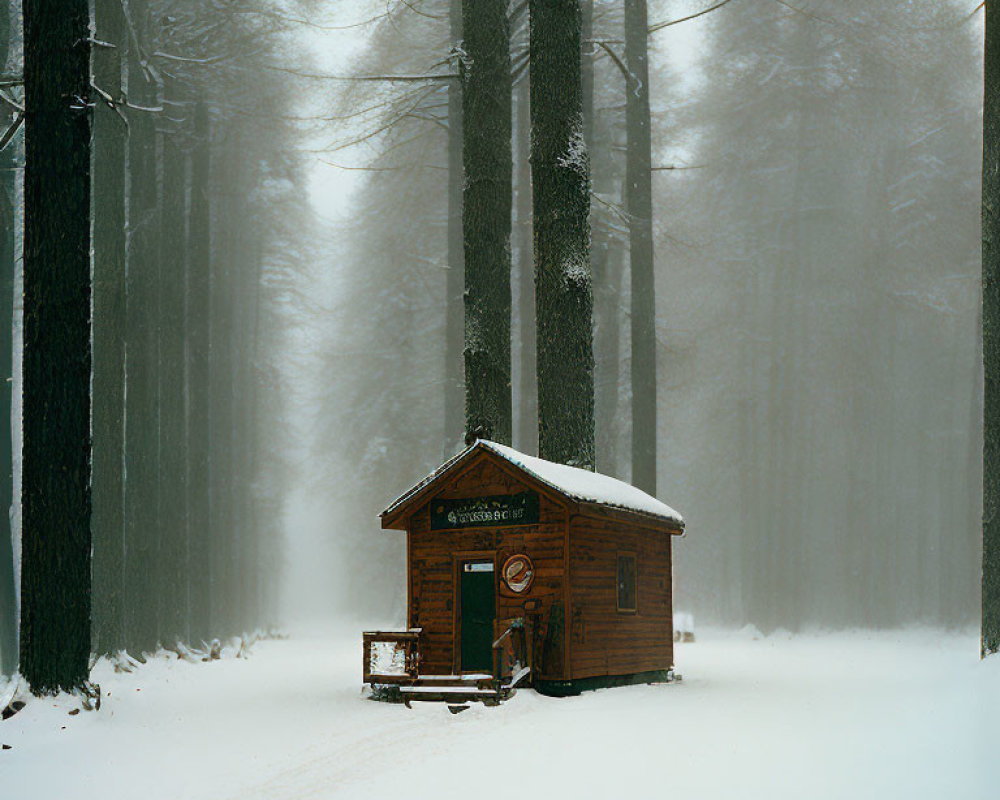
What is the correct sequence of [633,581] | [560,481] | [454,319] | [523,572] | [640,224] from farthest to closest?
1. [454,319]
2. [640,224]
3. [633,581]
4. [523,572]
5. [560,481]

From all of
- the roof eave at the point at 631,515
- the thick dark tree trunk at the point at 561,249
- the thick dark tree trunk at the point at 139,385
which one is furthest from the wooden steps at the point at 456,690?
the thick dark tree trunk at the point at 139,385

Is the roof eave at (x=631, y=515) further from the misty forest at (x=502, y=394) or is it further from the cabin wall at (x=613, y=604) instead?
the cabin wall at (x=613, y=604)

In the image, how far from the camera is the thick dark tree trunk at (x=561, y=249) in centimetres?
1741

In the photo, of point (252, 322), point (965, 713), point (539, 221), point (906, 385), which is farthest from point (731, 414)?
point (965, 713)

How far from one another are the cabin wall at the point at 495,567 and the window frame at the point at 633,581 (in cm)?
158

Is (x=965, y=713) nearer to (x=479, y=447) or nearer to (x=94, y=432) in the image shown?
(x=479, y=447)

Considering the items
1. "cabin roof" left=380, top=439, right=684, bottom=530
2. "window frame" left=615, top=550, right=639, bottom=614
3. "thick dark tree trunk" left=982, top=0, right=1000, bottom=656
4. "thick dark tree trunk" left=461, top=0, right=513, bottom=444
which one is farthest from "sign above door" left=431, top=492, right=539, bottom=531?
"thick dark tree trunk" left=982, top=0, right=1000, bottom=656

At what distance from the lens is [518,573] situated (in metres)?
15.8

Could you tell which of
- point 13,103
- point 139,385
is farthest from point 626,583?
point 13,103

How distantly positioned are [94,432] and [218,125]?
1254 cm

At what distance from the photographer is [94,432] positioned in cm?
1919

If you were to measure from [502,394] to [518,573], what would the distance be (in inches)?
116

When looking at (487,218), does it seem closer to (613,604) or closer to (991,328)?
(613,604)

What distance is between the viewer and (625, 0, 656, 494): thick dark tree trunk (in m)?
24.2
